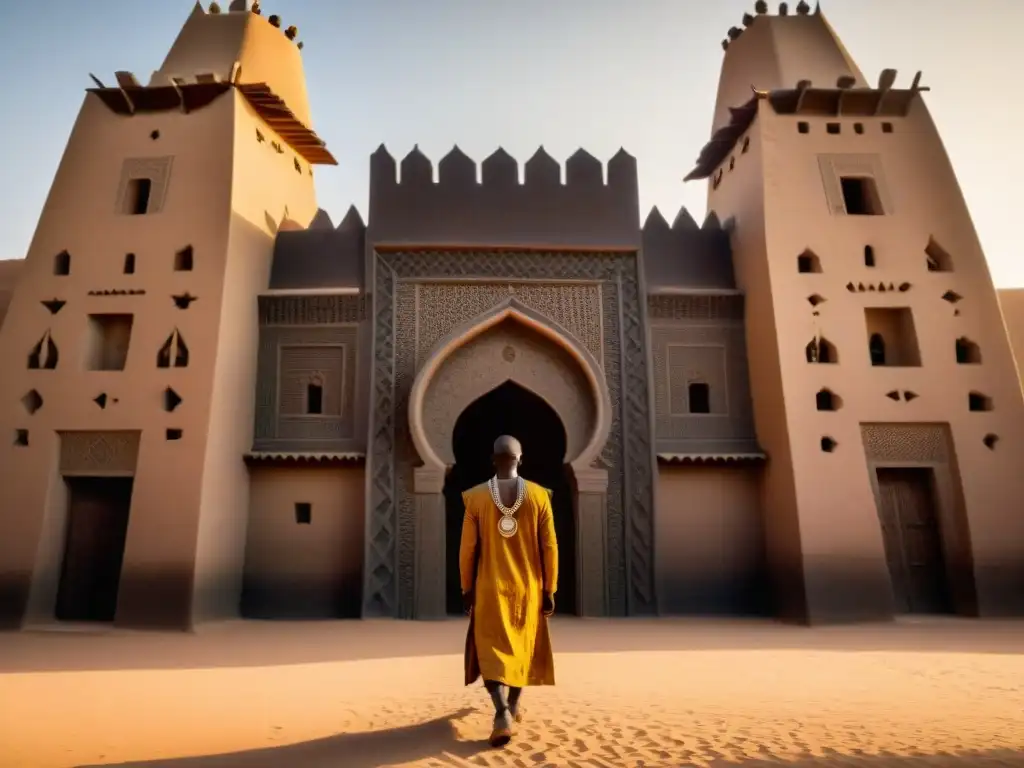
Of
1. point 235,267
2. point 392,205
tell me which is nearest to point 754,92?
point 392,205

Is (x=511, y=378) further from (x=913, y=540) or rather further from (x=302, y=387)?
(x=913, y=540)

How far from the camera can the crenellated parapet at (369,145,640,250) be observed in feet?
37.0

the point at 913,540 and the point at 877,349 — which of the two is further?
the point at 877,349

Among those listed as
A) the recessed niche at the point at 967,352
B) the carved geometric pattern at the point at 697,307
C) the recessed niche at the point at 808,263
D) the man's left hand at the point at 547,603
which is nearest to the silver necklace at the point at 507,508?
the man's left hand at the point at 547,603

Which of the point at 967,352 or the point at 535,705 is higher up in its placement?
the point at 967,352

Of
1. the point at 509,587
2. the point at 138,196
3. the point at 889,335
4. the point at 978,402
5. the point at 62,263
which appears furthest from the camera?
the point at 138,196

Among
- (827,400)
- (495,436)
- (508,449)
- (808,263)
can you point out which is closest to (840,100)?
(808,263)

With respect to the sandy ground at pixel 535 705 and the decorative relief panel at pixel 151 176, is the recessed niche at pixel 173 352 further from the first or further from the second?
the sandy ground at pixel 535 705

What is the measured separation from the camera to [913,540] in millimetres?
9898

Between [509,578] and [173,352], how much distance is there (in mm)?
7551

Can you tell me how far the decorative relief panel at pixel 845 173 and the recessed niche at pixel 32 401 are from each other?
11322 millimetres

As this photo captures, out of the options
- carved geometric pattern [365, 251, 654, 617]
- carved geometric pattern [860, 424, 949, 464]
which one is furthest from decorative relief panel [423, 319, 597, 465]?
carved geometric pattern [860, 424, 949, 464]

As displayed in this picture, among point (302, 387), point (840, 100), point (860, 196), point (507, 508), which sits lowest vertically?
point (507, 508)

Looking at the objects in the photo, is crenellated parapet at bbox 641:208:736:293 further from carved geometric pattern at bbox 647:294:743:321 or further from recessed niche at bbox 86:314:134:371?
recessed niche at bbox 86:314:134:371
